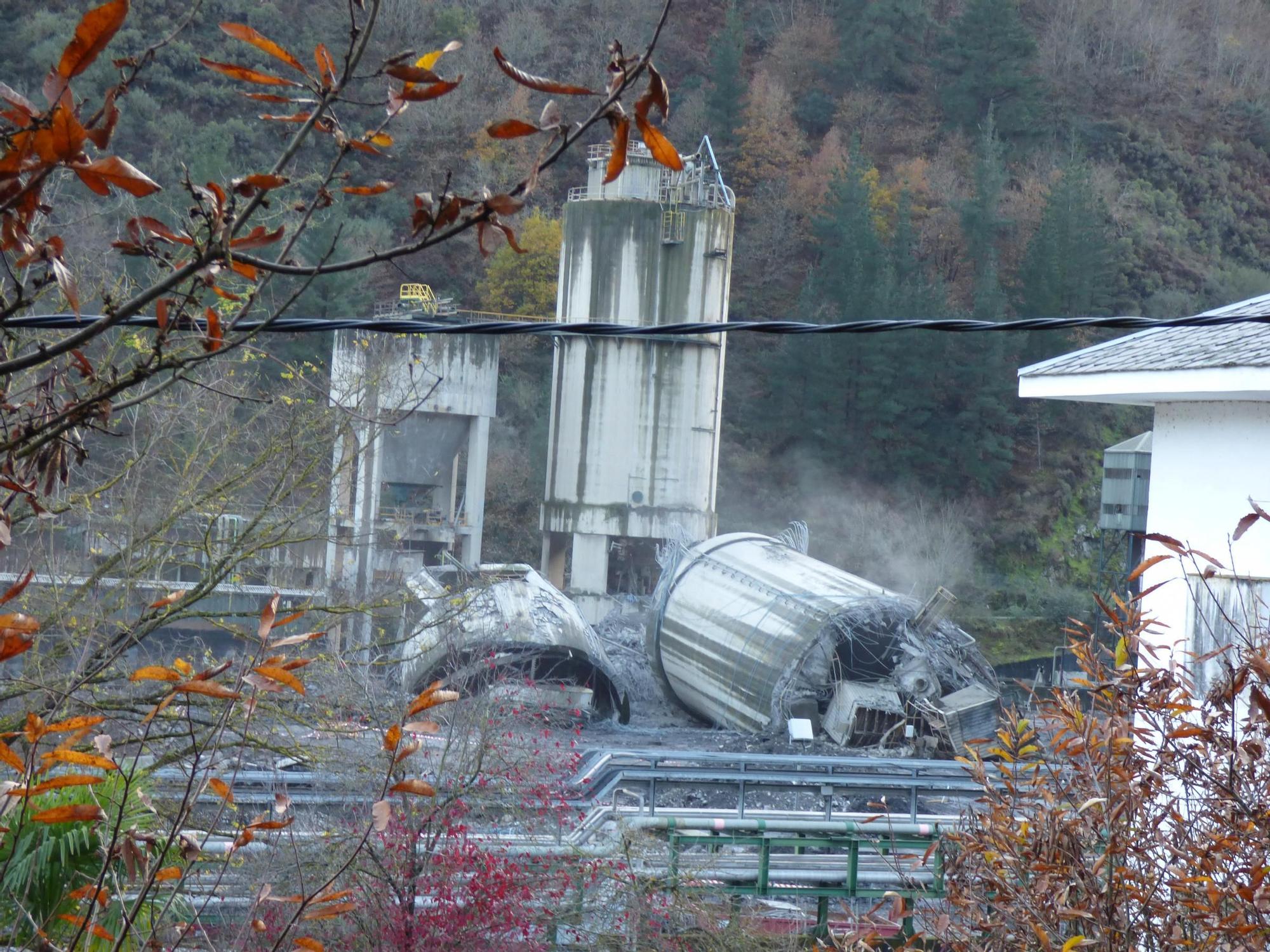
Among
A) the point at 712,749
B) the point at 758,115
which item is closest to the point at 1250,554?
the point at 712,749

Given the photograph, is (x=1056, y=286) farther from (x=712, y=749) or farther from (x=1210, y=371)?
(x=1210, y=371)

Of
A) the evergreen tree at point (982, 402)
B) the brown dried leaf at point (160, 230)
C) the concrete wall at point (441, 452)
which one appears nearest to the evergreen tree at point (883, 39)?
the evergreen tree at point (982, 402)

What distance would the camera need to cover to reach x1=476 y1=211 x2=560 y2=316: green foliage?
43031mm

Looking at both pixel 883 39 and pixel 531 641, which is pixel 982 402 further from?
pixel 531 641

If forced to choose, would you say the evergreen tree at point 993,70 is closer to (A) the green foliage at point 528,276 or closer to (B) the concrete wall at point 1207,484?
(A) the green foliage at point 528,276

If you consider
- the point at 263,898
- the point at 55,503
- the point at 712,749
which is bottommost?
the point at 712,749

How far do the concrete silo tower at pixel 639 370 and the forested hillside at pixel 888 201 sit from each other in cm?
729

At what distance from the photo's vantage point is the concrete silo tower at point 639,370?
99.1 feet

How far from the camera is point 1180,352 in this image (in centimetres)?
934

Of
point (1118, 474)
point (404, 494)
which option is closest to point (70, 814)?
point (1118, 474)

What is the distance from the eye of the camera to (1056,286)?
4256 cm

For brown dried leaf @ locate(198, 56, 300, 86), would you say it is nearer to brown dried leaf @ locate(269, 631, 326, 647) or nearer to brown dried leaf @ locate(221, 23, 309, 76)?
brown dried leaf @ locate(221, 23, 309, 76)

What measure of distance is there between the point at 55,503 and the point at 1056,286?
39762mm

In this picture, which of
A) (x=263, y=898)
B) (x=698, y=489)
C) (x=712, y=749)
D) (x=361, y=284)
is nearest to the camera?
(x=263, y=898)
